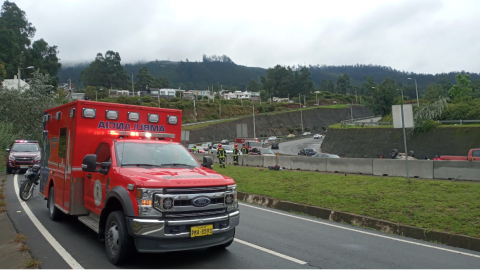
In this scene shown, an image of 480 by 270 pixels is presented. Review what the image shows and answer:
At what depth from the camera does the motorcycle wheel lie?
12.6 metres

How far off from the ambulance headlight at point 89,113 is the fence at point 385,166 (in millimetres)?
13708

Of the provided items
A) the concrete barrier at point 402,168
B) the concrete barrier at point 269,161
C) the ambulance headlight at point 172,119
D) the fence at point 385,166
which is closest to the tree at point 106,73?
the concrete barrier at point 269,161

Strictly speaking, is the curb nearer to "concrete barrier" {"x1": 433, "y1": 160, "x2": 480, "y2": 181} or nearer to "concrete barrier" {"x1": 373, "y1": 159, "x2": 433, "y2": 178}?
"concrete barrier" {"x1": 433, "y1": 160, "x2": 480, "y2": 181}

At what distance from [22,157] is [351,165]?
18.8 meters

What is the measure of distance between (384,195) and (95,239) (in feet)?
27.9

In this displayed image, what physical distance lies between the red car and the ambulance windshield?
56.8ft

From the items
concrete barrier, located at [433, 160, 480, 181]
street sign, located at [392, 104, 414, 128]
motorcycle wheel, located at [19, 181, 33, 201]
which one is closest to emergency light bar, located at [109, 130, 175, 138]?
motorcycle wheel, located at [19, 181, 33, 201]

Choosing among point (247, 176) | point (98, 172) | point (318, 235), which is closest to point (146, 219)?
point (98, 172)

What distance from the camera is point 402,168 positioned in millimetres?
17547

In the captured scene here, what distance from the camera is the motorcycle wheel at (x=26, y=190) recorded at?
12.6 metres

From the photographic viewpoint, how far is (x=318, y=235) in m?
8.54

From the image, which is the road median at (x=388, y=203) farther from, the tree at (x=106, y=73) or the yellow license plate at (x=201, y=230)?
the tree at (x=106, y=73)

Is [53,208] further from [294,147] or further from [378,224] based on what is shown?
[294,147]

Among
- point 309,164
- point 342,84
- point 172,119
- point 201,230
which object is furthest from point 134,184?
point 342,84
